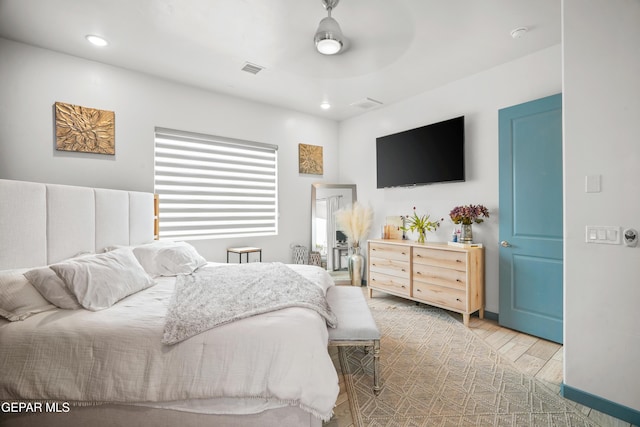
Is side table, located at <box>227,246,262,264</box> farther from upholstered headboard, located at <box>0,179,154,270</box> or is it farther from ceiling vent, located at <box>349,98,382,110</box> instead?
ceiling vent, located at <box>349,98,382,110</box>

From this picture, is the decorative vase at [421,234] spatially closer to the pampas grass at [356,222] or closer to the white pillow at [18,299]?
the pampas grass at [356,222]

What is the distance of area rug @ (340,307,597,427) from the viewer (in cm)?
171

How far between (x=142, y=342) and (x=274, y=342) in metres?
0.64

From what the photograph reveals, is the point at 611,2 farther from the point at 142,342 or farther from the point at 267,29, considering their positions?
the point at 142,342

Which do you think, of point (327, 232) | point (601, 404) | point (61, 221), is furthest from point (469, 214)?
point (61, 221)

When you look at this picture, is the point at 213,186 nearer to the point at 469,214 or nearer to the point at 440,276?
the point at 440,276

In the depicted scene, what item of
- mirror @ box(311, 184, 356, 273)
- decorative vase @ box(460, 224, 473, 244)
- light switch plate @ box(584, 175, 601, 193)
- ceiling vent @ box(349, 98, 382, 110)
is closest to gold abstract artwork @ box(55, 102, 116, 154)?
mirror @ box(311, 184, 356, 273)

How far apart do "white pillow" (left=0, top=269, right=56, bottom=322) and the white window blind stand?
1822 millimetres

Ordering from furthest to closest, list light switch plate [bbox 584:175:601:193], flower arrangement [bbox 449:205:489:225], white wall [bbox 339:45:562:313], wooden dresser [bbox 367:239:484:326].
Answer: flower arrangement [bbox 449:205:489:225] < wooden dresser [bbox 367:239:484:326] < white wall [bbox 339:45:562:313] < light switch plate [bbox 584:175:601:193]

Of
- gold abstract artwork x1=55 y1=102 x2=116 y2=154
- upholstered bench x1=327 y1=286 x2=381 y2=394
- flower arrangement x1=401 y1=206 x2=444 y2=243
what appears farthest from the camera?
flower arrangement x1=401 y1=206 x2=444 y2=243

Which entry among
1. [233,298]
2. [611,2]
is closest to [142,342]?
[233,298]

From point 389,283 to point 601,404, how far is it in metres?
2.23

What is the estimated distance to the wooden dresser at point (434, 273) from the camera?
3.08 meters

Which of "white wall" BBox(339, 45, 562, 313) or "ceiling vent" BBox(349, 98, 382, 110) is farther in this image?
"ceiling vent" BBox(349, 98, 382, 110)
